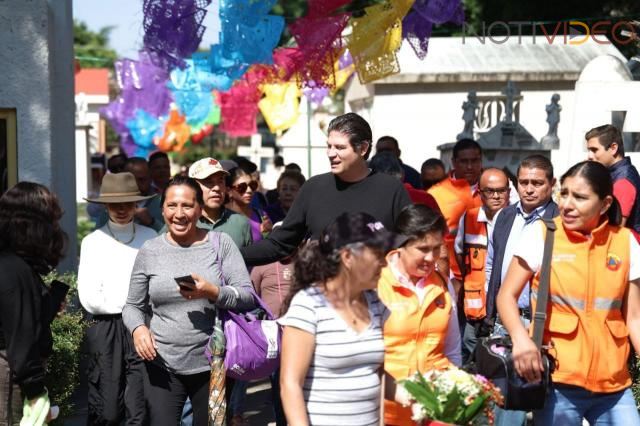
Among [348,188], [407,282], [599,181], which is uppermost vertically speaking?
[599,181]

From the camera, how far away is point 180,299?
20.0 feet

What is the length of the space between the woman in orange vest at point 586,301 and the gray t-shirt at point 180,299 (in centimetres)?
175

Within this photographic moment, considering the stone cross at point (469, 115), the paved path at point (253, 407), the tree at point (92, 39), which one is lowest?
the paved path at point (253, 407)

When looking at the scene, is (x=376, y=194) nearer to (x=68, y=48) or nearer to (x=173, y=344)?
(x=173, y=344)

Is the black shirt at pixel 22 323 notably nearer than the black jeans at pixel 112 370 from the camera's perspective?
Yes

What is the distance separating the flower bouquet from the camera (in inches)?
173

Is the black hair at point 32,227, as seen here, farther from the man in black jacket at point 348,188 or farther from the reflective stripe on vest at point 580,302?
the reflective stripe on vest at point 580,302

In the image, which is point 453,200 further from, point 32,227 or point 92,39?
point 92,39

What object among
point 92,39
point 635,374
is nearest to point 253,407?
point 635,374

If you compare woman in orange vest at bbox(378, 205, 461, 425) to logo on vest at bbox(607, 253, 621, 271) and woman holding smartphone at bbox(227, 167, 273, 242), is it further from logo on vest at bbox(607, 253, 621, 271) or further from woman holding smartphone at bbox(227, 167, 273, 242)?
woman holding smartphone at bbox(227, 167, 273, 242)

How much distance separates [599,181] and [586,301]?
573 mm

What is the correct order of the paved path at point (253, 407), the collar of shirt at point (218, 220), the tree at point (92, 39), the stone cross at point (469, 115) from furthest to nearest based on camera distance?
1. the tree at point (92, 39)
2. the stone cross at point (469, 115)
3. the paved path at point (253, 407)
4. the collar of shirt at point (218, 220)

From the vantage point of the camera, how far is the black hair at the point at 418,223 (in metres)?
5.16

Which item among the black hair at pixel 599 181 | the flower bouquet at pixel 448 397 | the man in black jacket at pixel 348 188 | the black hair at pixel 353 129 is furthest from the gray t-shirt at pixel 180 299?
the black hair at pixel 599 181
